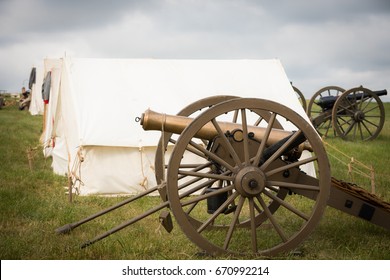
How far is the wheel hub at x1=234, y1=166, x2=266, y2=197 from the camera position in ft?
12.1

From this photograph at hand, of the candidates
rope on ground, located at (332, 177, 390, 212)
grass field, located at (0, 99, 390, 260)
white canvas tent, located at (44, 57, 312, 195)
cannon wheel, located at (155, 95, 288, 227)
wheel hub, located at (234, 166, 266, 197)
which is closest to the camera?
wheel hub, located at (234, 166, 266, 197)

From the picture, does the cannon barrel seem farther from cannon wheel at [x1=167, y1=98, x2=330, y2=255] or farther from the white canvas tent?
the white canvas tent

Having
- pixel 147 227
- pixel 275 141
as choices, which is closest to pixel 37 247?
pixel 147 227

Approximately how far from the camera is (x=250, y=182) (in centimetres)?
371

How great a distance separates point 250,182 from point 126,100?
12.1 ft

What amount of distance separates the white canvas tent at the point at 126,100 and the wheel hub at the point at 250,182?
298cm

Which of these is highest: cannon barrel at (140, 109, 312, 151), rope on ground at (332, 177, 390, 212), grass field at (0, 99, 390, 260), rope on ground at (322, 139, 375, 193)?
cannon barrel at (140, 109, 312, 151)

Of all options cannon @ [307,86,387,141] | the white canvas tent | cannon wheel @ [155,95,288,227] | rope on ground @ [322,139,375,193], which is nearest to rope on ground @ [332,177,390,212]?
cannon wheel @ [155,95,288,227]

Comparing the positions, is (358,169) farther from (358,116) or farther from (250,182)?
(358,116)

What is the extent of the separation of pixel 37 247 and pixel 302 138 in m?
2.43

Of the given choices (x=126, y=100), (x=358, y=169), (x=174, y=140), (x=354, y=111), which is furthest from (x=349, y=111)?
(x=174, y=140)

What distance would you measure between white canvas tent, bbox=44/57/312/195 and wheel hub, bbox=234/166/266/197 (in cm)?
298
